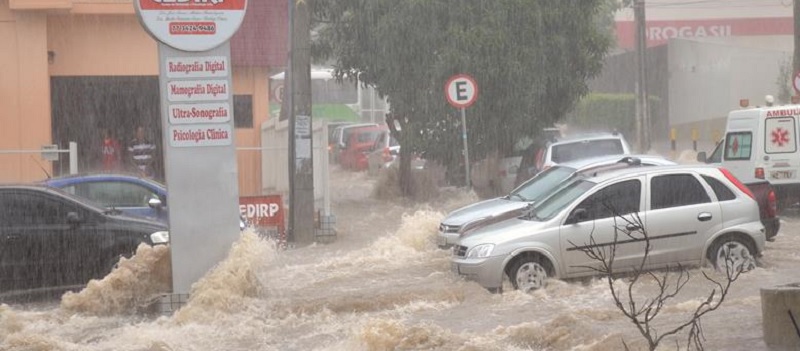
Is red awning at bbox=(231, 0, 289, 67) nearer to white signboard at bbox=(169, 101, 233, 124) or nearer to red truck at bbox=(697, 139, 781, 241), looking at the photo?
A: red truck at bbox=(697, 139, 781, 241)

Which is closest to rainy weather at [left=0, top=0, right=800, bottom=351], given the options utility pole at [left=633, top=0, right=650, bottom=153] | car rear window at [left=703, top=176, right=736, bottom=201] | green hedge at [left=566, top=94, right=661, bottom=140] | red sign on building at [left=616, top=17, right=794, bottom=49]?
car rear window at [left=703, top=176, right=736, bottom=201]

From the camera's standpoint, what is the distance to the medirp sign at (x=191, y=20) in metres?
11.8

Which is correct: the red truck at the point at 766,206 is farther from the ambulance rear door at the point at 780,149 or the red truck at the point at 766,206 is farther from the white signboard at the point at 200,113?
the white signboard at the point at 200,113

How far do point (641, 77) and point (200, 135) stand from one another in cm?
2614

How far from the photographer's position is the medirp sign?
11.8m

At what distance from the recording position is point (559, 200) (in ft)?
43.4

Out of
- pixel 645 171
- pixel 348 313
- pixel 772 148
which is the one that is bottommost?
pixel 348 313

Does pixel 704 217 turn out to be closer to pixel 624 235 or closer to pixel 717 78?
pixel 624 235

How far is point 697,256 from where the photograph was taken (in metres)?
12.9

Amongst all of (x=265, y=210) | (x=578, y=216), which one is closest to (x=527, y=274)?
(x=578, y=216)

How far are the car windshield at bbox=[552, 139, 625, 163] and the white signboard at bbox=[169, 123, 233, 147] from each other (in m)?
11.5

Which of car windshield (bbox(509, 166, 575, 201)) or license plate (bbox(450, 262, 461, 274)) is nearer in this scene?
license plate (bbox(450, 262, 461, 274))

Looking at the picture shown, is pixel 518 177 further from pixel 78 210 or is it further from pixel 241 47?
pixel 78 210

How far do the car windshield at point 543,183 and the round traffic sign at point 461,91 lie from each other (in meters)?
5.10
